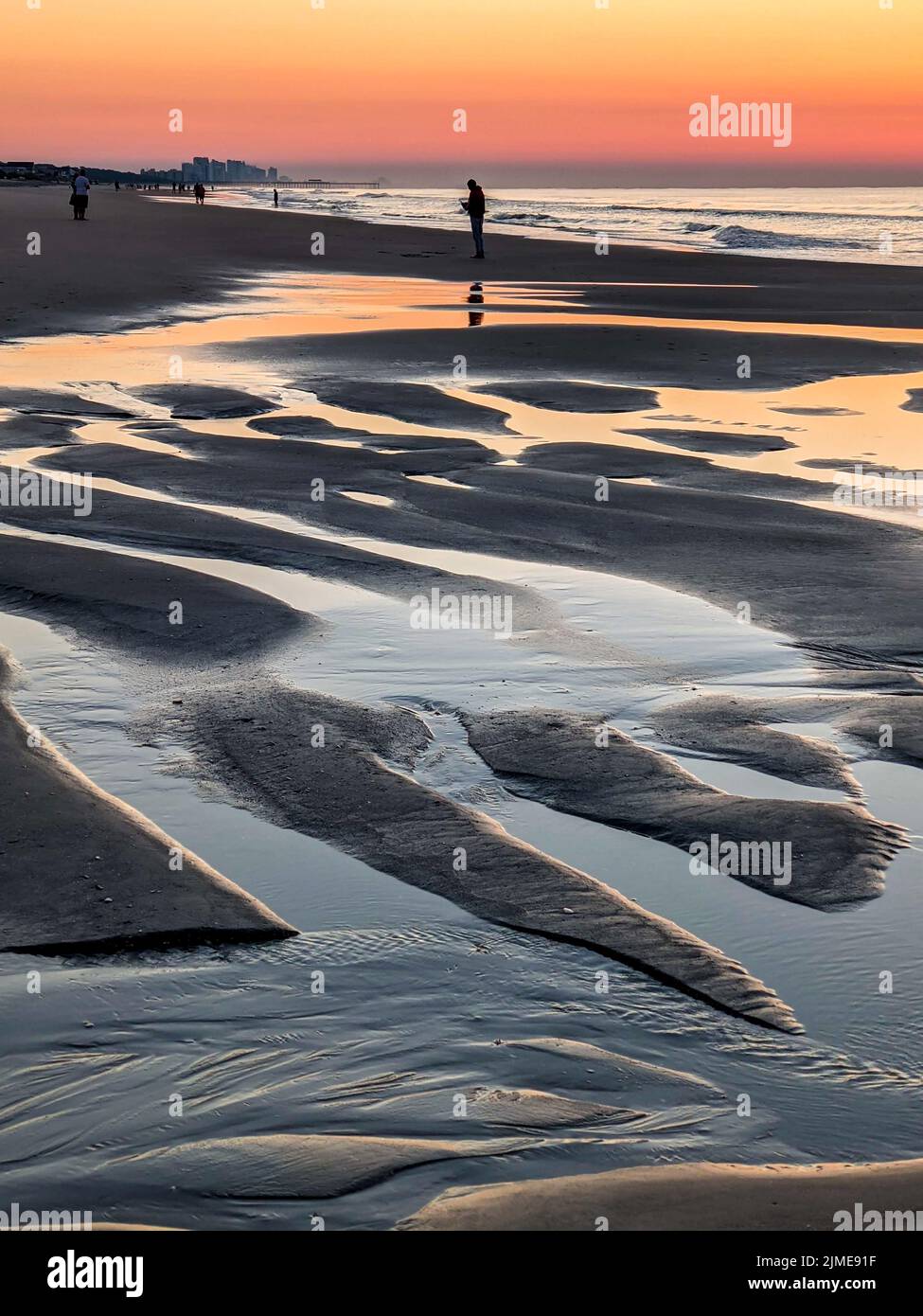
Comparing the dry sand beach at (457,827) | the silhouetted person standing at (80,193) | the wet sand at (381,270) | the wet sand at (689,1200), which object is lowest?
the wet sand at (689,1200)

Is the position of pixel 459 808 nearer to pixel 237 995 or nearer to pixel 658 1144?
pixel 237 995

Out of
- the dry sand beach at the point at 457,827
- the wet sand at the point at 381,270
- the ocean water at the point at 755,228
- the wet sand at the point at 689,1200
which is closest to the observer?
the wet sand at the point at 689,1200

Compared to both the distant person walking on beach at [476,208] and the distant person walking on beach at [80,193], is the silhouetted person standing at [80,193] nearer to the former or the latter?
the distant person walking on beach at [80,193]

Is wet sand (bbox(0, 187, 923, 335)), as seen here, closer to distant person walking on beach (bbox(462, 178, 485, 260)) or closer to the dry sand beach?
distant person walking on beach (bbox(462, 178, 485, 260))

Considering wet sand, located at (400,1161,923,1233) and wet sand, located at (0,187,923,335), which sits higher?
wet sand, located at (0,187,923,335)

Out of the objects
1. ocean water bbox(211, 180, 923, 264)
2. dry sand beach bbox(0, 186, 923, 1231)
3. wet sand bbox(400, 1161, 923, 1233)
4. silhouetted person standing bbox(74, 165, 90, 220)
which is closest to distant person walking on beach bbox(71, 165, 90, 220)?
silhouetted person standing bbox(74, 165, 90, 220)

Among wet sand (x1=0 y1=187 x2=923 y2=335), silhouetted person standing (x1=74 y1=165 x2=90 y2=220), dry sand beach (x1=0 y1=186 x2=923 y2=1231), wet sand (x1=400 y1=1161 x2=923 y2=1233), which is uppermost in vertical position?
silhouetted person standing (x1=74 y1=165 x2=90 y2=220)

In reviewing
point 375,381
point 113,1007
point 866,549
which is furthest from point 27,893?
point 375,381

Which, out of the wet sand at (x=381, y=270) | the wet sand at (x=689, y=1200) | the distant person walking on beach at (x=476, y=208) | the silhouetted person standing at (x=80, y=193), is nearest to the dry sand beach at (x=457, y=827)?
the wet sand at (x=689, y=1200)
